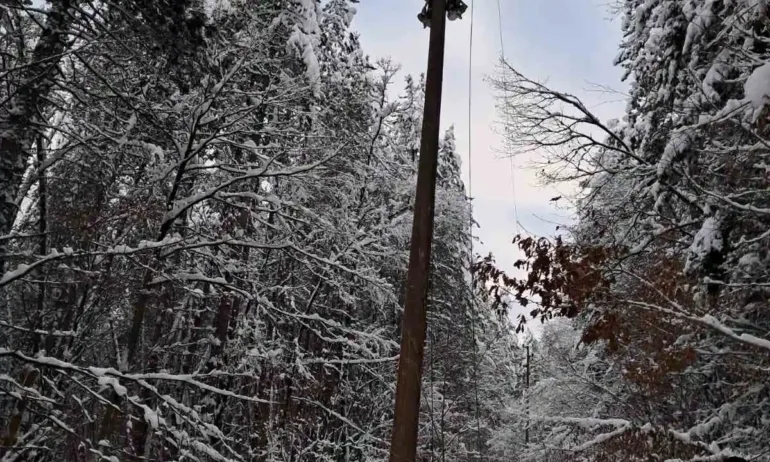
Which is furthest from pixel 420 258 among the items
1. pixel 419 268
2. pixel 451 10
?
pixel 451 10

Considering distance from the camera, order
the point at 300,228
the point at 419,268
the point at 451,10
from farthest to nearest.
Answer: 1. the point at 300,228
2. the point at 451,10
3. the point at 419,268

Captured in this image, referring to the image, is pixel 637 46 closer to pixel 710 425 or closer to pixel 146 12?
pixel 710 425

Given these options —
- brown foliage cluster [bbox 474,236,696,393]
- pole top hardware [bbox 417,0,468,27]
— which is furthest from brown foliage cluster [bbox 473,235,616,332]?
pole top hardware [bbox 417,0,468,27]

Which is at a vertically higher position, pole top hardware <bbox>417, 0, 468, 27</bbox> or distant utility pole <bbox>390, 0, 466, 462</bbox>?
pole top hardware <bbox>417, 0, 468, 27</bbox>

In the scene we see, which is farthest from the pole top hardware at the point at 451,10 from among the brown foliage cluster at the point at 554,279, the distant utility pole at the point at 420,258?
the brown foliage cluster at the point at 554,279

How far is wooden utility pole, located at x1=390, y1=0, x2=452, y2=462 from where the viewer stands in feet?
15.5

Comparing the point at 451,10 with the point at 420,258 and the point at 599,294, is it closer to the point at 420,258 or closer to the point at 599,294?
the point at 420,258

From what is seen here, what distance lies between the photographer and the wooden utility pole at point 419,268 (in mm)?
4730

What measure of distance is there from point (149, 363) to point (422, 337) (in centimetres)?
602

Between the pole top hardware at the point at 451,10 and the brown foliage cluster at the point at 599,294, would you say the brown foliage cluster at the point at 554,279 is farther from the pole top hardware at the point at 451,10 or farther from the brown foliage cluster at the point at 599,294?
the pole top hardware at the point at 451,10

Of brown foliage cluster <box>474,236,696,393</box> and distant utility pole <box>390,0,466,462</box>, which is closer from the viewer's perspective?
distant utility pole <box>390,0,466,462</box>

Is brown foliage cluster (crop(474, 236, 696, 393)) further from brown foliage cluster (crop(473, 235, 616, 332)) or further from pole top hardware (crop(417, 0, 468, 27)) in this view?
pole top hardware (crop(417, 0, 468, 27))

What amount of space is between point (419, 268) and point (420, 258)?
10cm

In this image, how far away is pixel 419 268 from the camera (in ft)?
16.8
